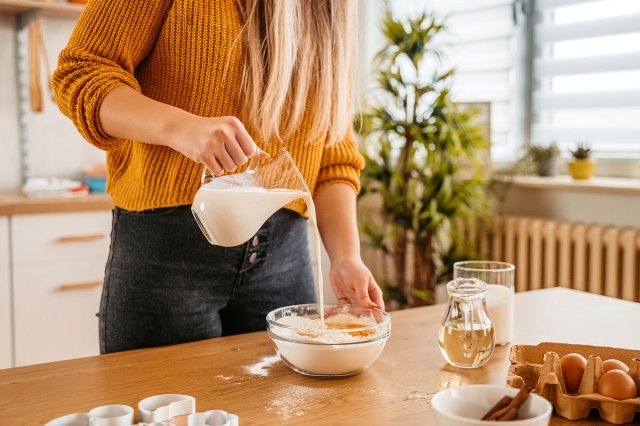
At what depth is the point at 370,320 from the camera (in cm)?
109

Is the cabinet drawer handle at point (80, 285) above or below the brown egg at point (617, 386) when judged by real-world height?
below

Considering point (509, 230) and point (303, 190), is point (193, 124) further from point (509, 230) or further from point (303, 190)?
point (509, 230)

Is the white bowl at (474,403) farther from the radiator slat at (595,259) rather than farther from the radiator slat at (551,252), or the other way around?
the radiator slat at (551,252)

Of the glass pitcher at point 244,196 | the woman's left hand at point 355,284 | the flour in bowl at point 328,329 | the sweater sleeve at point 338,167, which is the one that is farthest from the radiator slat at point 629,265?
the glass pitcher at point 244,196

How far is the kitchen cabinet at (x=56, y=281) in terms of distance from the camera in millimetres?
2680

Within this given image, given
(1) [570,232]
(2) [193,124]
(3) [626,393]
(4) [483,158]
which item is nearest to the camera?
(3) [626,393]

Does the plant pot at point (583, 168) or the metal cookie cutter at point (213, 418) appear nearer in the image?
the metal cookie cutter at point (213, 418)

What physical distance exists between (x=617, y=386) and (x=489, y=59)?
8.90 feet

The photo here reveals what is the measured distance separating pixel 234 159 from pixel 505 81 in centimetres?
261

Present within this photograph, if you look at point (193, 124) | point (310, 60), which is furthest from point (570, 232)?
point (193, 124)

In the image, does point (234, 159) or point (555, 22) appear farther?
point (555, 22)

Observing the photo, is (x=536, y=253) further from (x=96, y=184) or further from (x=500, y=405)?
(x=500, y=405)

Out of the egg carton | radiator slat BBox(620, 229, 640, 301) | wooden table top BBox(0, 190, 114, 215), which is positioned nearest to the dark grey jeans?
the egg carton

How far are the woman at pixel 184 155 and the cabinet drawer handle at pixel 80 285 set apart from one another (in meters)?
1.57
